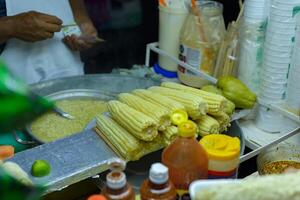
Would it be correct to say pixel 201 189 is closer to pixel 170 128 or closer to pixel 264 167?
pixel 170 128

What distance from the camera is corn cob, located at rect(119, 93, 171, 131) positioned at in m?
0.92

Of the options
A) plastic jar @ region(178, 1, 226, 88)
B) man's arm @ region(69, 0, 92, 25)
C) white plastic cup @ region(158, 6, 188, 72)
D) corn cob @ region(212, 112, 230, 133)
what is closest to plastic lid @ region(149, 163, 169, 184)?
corn cob @ region(212, 112, 230, 133)

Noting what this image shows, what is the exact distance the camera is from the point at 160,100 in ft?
3.26

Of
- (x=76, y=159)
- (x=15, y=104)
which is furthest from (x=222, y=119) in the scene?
(x=15, y=104)

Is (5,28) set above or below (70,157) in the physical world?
above

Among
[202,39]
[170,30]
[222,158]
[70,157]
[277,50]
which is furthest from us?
[170,30]

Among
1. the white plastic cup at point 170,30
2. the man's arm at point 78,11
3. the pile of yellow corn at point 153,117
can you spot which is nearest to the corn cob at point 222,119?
the pile of yellow corn at point 153,117

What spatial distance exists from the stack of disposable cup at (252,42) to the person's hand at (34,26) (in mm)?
646

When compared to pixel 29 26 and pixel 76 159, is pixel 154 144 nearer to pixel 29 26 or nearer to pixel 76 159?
pixel 76 159

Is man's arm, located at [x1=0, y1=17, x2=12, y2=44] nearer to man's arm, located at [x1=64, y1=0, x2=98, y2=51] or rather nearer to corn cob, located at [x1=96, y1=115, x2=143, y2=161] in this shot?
man's arm, located at [x1=64, y1=0, x2=98, y2=51]

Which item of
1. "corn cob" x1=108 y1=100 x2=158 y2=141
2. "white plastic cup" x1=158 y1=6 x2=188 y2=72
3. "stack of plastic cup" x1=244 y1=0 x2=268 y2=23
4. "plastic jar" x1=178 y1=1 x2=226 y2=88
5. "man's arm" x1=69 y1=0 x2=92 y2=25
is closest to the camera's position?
"corn cob" x1=108 y1=100 x2=158 y2=141

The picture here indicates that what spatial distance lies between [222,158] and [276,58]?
46 centimetres

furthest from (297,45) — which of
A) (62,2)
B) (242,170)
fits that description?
(62,2)

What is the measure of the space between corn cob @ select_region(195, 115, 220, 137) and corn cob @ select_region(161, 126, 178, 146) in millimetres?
83
